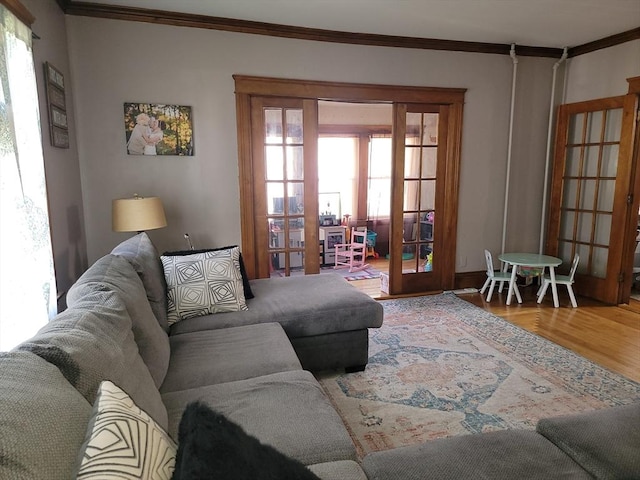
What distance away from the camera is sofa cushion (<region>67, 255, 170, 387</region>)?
1.61m

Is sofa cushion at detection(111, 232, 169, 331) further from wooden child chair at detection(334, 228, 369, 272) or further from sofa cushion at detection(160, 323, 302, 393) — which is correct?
wooden child chair at detection(334, 228, 369, 272)

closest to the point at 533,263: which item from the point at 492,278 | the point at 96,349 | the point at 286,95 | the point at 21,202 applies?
the point at 492,278

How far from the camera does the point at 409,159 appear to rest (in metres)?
4.46

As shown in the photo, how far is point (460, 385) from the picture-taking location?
2.67 m

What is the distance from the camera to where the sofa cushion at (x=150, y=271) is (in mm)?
2189

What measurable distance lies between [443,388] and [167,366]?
173 centimetres

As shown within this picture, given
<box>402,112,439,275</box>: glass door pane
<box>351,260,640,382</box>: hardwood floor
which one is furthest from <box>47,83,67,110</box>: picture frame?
<box>351,260,640,382</box>: hardwood floor

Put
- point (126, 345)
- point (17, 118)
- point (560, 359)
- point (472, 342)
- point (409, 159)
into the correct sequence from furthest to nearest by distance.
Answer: point (409, 159)
point (472, 342)
point (560, 359)
point (17, 118)
point (126, 345)

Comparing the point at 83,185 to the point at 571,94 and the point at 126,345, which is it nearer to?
the point at 126,345

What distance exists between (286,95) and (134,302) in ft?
9.11

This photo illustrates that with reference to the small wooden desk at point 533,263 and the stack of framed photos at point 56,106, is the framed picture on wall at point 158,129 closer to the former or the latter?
the stack of framed photos at point 56,106

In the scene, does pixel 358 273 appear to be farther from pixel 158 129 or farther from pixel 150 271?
pixel 150 271

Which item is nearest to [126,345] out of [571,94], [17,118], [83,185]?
[17,118]

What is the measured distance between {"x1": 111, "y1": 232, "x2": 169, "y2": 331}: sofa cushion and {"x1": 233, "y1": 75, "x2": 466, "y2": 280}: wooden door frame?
1417mm
